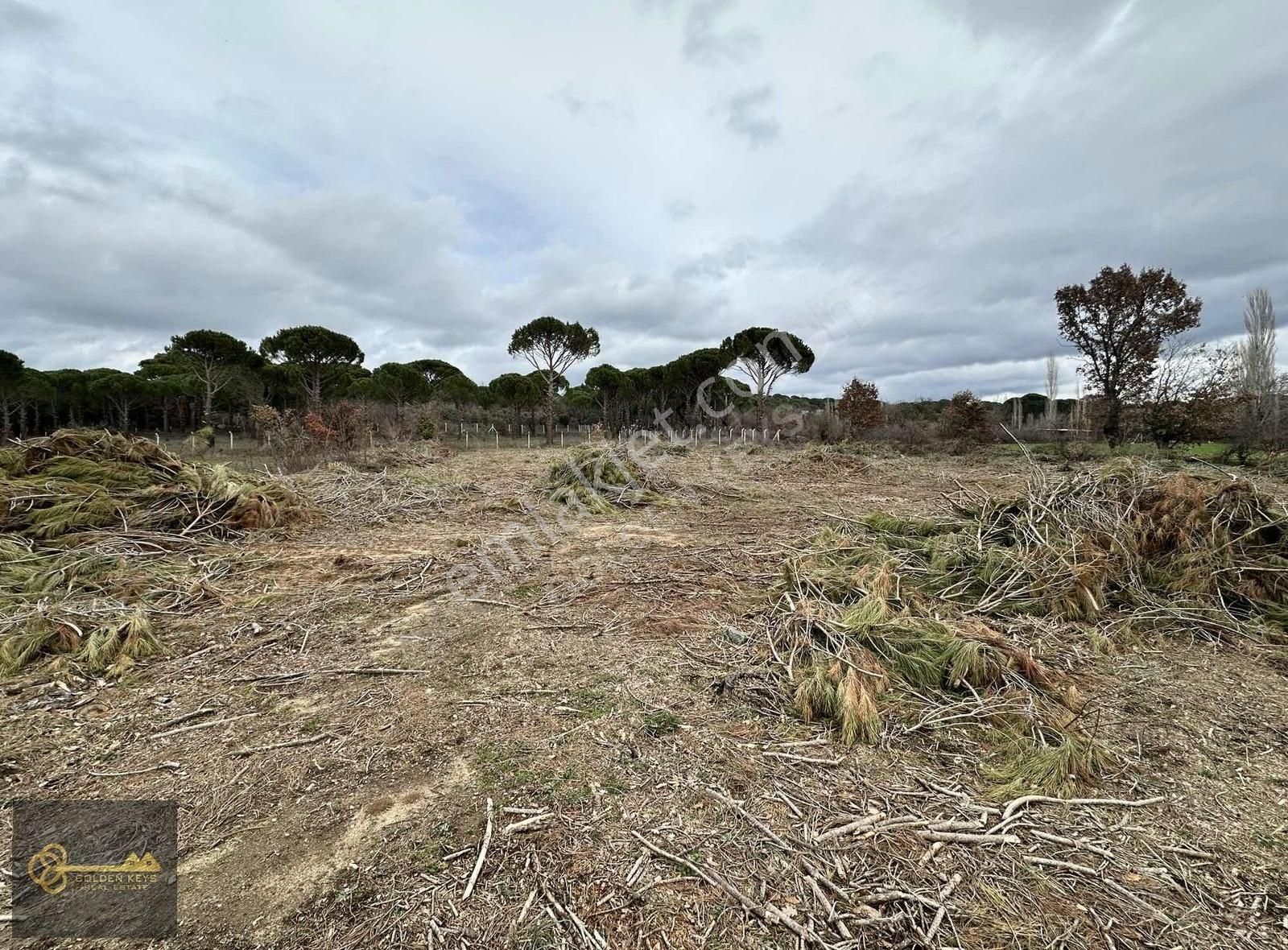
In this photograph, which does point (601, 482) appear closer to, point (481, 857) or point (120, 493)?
point (120, 493)

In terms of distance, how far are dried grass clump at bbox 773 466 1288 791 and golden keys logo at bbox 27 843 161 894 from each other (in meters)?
2.41

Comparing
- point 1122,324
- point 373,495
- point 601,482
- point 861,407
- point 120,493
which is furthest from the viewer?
point 861,407

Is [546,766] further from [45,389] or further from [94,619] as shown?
[45,389]

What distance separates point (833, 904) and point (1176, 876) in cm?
102

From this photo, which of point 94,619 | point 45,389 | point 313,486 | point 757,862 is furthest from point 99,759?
point 45,389

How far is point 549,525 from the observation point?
6.64 metres

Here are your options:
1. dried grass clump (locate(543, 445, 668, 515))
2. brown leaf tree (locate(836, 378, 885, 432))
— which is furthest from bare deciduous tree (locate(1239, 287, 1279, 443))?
dried grass clump (locate(543, 445, 668, 515))

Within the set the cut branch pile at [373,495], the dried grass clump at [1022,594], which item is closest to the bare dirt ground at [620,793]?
the dried grass clump at [1022,594]

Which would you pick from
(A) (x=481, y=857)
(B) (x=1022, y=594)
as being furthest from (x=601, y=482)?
(A) (x=481, y=857)

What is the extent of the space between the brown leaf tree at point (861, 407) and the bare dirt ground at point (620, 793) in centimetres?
1917

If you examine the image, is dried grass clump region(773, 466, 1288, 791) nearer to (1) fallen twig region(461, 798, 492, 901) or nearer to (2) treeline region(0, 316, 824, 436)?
(1) fallen twig region(461, 798, 492, 901)

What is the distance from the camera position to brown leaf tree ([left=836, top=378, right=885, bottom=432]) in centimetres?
2091

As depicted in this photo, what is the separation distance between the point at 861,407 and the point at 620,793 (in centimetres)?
2155

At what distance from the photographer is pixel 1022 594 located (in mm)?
3549
